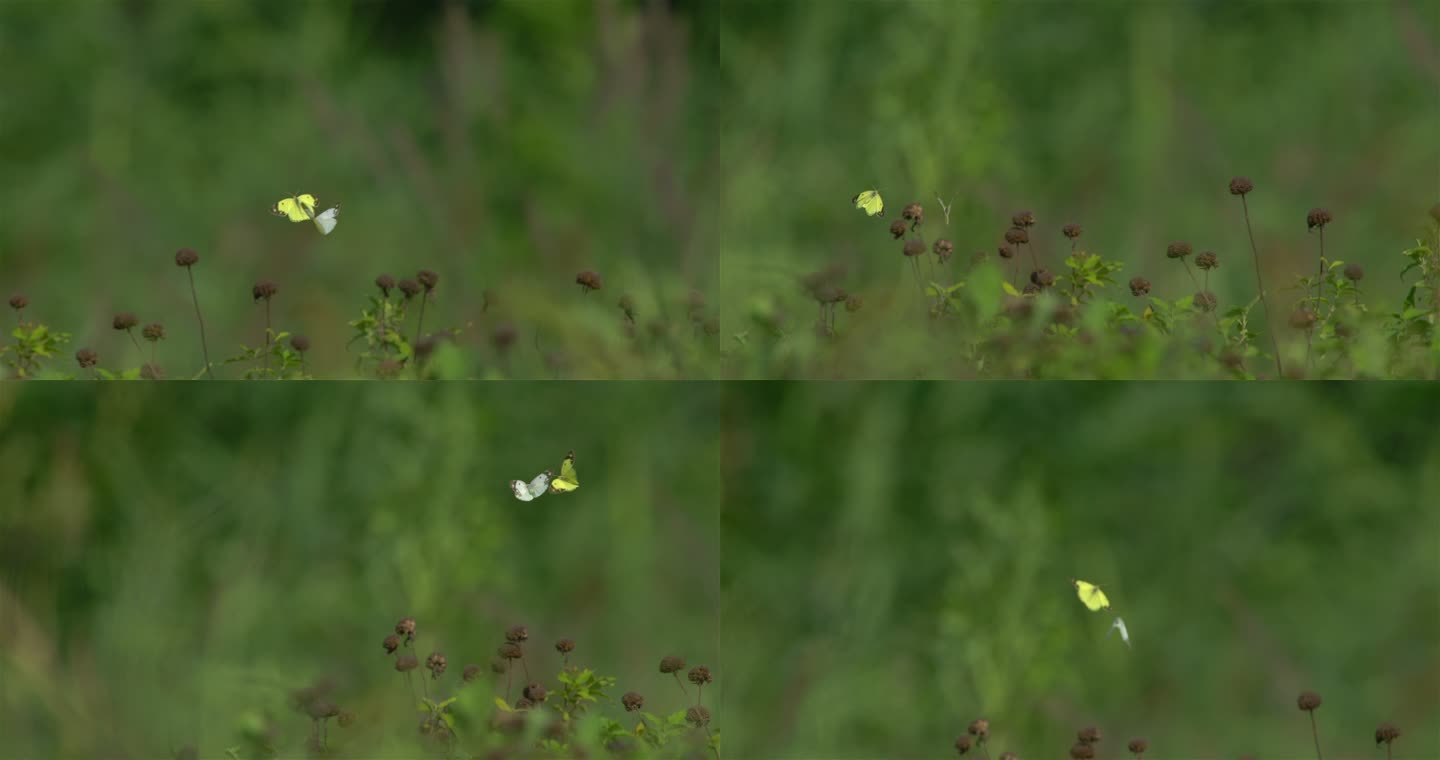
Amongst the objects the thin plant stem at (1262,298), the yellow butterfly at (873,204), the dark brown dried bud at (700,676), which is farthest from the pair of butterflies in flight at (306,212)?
the thin plant stem at (1262,298)

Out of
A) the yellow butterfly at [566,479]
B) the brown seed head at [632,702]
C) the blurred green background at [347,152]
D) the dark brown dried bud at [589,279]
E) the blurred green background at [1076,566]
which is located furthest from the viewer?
the blurred green background at [347,152]

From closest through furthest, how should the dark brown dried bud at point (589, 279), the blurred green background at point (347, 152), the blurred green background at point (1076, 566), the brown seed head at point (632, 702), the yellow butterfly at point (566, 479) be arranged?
the brown seed head at point (632, 702), the blurred green background at point (1076, 566), the yellow butterfly at point (566, 479), the dark brown dried bud at point (589, 279), the blurred green background at point (347, 152)

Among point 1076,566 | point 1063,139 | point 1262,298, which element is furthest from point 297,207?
point 1262,298

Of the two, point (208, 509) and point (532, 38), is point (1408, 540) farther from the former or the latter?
point (208, 509)

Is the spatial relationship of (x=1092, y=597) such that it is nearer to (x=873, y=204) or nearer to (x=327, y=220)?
(x=873, y=204)

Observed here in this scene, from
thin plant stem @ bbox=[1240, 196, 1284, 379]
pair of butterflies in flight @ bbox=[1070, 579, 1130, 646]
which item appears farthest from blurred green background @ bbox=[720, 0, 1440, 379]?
pair of butterflies in flight @ bbox=[1070, 579, 1130, 646]

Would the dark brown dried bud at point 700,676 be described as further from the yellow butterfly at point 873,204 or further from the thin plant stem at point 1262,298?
the thin plant stem at point 1262,298

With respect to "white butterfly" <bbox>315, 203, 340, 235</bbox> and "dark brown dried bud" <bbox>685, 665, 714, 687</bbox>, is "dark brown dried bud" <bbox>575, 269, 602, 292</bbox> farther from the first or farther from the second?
"dark brown dried bud" <bbox>685, 665, 714, 687</bbox>
